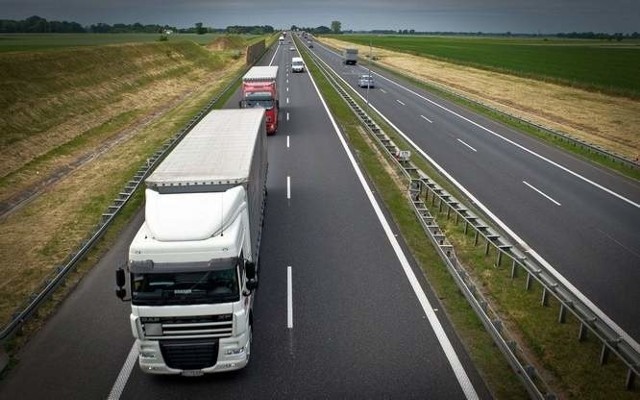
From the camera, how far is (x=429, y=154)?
28.2 metres

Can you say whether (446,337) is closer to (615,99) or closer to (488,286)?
(488,286)

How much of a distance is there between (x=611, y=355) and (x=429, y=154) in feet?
60.7

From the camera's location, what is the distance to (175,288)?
31.1ft

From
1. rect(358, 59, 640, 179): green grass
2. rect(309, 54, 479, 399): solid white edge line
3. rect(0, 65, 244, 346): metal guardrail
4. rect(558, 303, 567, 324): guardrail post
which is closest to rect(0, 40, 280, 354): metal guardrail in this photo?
rect(0, 65, 244, 346): metal guardrail

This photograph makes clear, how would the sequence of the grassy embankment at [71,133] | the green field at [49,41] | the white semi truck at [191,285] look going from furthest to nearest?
1. the green field at [49,41]
2. the grassy embankment at [71,133]
3. the white semi truck at [191,285]

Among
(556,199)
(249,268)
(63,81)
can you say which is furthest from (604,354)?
(63,81)

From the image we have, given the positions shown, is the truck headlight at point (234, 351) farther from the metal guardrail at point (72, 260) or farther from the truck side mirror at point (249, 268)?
the metal guardrail at point (72, 260)

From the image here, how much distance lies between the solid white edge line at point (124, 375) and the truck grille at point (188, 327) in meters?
0.94

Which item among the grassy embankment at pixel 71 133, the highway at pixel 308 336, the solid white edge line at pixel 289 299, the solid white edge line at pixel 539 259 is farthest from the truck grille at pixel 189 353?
the solid white edge line at pixel 539 259

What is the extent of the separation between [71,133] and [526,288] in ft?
99.2

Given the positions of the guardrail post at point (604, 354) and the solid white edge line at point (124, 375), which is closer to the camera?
the solid white edge line at point (124, 375)

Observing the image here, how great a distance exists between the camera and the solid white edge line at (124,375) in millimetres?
9828

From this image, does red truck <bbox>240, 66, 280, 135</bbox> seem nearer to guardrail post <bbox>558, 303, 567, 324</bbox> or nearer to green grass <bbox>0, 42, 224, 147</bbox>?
green grass <bbox>0, 42, 224, 147</bbox>

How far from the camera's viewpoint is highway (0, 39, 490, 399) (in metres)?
9.98
